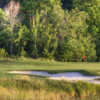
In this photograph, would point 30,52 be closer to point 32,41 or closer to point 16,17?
point 32,41

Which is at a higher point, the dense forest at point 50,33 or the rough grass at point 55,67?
the dense forest at point 50,33

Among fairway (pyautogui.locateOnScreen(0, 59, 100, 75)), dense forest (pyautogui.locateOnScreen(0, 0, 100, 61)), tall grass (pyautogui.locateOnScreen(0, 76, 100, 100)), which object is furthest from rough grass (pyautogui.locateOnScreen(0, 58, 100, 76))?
dense forest (pyautogui.locateOnScreen(0, 0, 100, 61))

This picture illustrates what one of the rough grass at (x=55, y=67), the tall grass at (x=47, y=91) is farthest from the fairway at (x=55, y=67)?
the tall grass at (x=47, y=91)

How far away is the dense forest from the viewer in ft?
146

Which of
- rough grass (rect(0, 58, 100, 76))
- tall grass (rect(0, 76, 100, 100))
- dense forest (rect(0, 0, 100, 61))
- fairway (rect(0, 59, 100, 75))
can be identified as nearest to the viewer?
tall grass (rect(0, 76, 100, 100))

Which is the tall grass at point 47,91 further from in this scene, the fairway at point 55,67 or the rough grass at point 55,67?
the fairway at point 55,67

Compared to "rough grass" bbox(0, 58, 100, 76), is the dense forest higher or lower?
higher

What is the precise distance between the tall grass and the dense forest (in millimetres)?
31954

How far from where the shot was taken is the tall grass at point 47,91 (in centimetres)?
1053

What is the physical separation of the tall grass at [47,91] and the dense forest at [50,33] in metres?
32.0

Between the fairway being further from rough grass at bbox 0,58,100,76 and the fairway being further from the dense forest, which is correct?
the dense forest

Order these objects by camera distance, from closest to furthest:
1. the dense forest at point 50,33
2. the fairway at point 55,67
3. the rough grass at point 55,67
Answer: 1. the rough grass at point 55,67
2. the fairway at point 55,67
3. the dense forest at point 50,33

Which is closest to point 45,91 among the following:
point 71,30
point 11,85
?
point 11,85

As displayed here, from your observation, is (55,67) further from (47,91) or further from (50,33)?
(47,91)
